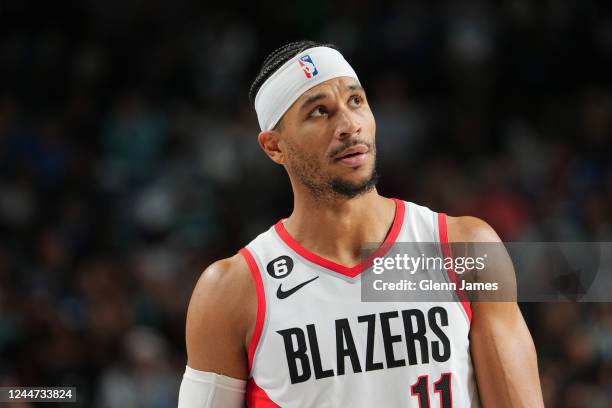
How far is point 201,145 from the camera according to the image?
932cm

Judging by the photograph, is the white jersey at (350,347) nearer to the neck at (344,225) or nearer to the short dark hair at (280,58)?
the neck at (344,225)

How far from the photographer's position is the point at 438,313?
11.3ft

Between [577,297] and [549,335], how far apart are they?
2.44 metres

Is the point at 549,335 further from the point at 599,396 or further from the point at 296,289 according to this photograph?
the point at 296,289

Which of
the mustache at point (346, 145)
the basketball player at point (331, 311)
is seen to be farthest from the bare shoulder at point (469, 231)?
the mustache at point (346, 145)

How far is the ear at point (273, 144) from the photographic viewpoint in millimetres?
3846

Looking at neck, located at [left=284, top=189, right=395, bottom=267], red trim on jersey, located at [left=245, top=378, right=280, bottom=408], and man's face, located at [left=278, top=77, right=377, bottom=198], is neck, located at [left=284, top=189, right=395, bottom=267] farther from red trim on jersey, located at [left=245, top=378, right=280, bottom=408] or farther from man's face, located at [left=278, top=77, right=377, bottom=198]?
red trim on jersey, located at [left=245, top=378, right=280, bottom=408]

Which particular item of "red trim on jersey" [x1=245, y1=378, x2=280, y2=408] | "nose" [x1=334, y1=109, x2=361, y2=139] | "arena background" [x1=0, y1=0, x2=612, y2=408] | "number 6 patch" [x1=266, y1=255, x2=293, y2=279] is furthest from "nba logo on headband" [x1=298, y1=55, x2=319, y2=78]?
"arena background" [x1=0, y1=0, x2=612, y2=408]

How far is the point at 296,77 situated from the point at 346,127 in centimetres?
33

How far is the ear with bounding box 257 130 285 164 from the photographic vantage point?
3.85 metres

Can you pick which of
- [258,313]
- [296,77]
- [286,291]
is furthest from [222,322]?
[296,77]

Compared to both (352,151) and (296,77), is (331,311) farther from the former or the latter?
(296,77)

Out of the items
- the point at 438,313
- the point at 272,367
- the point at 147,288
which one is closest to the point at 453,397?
the point at 438,313

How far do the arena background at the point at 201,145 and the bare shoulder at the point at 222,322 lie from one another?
3324 millimetres
